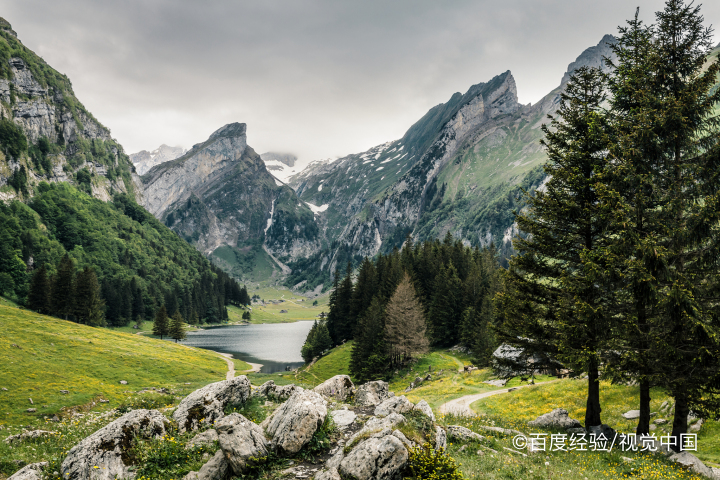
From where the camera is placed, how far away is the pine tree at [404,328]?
5509cm

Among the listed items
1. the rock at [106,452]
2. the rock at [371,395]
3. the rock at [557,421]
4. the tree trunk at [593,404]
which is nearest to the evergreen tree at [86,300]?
the rock at [371,395]

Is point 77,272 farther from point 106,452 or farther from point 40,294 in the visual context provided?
point 106,452

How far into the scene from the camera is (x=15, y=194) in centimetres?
16350

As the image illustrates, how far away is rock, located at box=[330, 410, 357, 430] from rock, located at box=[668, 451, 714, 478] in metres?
12.8

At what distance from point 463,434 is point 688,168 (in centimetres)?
1616

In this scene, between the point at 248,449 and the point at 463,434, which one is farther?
the point at 463,434

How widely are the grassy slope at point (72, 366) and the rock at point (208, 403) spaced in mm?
26038

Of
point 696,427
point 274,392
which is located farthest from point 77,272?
point 696,427

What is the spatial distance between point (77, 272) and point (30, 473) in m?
121

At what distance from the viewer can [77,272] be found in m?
104

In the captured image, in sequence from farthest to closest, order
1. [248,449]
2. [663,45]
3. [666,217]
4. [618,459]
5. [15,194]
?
A: 1. [15,194]
2. [663,45]
3. [666,217]
4. [618,459]
5. [248,449]

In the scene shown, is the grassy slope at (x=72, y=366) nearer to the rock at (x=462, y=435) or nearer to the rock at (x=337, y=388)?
the rock at (x=337, y=388)

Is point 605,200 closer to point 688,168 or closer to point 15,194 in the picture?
point 688,168

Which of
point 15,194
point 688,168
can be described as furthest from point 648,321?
point 15,194
